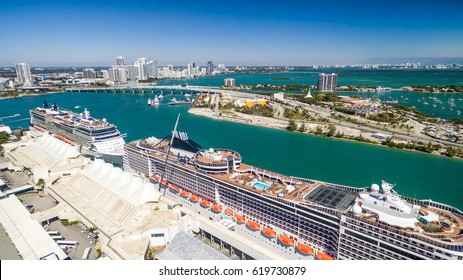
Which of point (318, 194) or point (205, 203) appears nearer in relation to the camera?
point (318, 194)

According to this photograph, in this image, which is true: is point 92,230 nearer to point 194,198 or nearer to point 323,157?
point 194,198

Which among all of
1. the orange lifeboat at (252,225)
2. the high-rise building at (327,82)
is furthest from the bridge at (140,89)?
the orange lifeboat at (252,225)

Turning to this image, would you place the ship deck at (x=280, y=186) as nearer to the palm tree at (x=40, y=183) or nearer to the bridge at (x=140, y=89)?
the palm tree at (x=40, y=183)

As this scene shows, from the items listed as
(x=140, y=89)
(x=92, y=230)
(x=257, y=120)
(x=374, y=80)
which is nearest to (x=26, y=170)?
(x=92, y=230)

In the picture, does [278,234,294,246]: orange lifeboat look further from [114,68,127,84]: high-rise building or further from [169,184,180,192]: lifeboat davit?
[114,68,127,84]: high-rise building

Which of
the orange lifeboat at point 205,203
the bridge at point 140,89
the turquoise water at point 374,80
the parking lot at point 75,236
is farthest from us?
the turquoise water at point 374,80

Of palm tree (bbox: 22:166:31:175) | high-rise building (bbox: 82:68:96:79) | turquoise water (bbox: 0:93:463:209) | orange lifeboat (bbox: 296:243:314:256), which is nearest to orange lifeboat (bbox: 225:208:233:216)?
orange lifeboat (bbox: 296:243:314:256)
